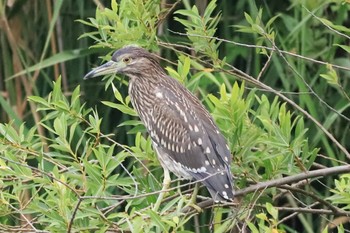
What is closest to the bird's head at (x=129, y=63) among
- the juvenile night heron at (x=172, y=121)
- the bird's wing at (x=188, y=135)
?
the juvenile night heron at (x=172, y=121)

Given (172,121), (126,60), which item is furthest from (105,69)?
(172,121)

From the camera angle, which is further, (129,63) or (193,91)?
(129,63)

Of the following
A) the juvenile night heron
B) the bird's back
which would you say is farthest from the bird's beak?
the bird's back

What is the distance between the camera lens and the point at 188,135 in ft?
11.1

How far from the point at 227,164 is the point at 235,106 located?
18cm

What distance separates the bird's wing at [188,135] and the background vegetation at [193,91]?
6 cm

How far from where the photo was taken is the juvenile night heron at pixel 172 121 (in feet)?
10.4

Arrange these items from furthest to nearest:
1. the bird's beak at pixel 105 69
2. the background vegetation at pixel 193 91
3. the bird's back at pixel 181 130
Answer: the bird's beak at pixel 105 69
the bird's back at pixel 181 130
the background vegetation at pixel 193 91

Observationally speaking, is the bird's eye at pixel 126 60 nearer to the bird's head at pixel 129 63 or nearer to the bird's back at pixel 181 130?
the bird's head at pixel 129 63

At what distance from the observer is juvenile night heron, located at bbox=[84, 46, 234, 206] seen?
10.4 feet

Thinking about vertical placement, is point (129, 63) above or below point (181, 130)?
above

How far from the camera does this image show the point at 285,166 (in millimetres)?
2939

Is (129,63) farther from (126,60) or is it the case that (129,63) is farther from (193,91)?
(193,91)

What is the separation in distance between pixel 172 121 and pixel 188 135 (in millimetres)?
112
